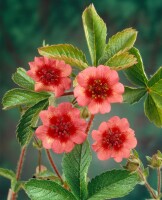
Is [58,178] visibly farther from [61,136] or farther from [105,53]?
[105,53]

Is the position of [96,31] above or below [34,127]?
above

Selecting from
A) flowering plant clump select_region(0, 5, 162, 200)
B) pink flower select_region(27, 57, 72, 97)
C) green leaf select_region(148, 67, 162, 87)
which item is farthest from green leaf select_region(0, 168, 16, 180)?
green leaf select_region(148, 67, 162, 87)

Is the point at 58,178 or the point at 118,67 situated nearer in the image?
the point at 118,67

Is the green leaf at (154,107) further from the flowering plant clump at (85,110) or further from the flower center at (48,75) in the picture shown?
the flower center at (48,75)

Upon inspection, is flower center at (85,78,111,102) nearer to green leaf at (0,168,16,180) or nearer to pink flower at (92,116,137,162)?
pink flower at (92,116,137,162)

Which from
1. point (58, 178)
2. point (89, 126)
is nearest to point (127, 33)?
point (89, 126)

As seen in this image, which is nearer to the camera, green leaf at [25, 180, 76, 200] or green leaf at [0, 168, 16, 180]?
green leaf at [25, 180, 76, 200]
